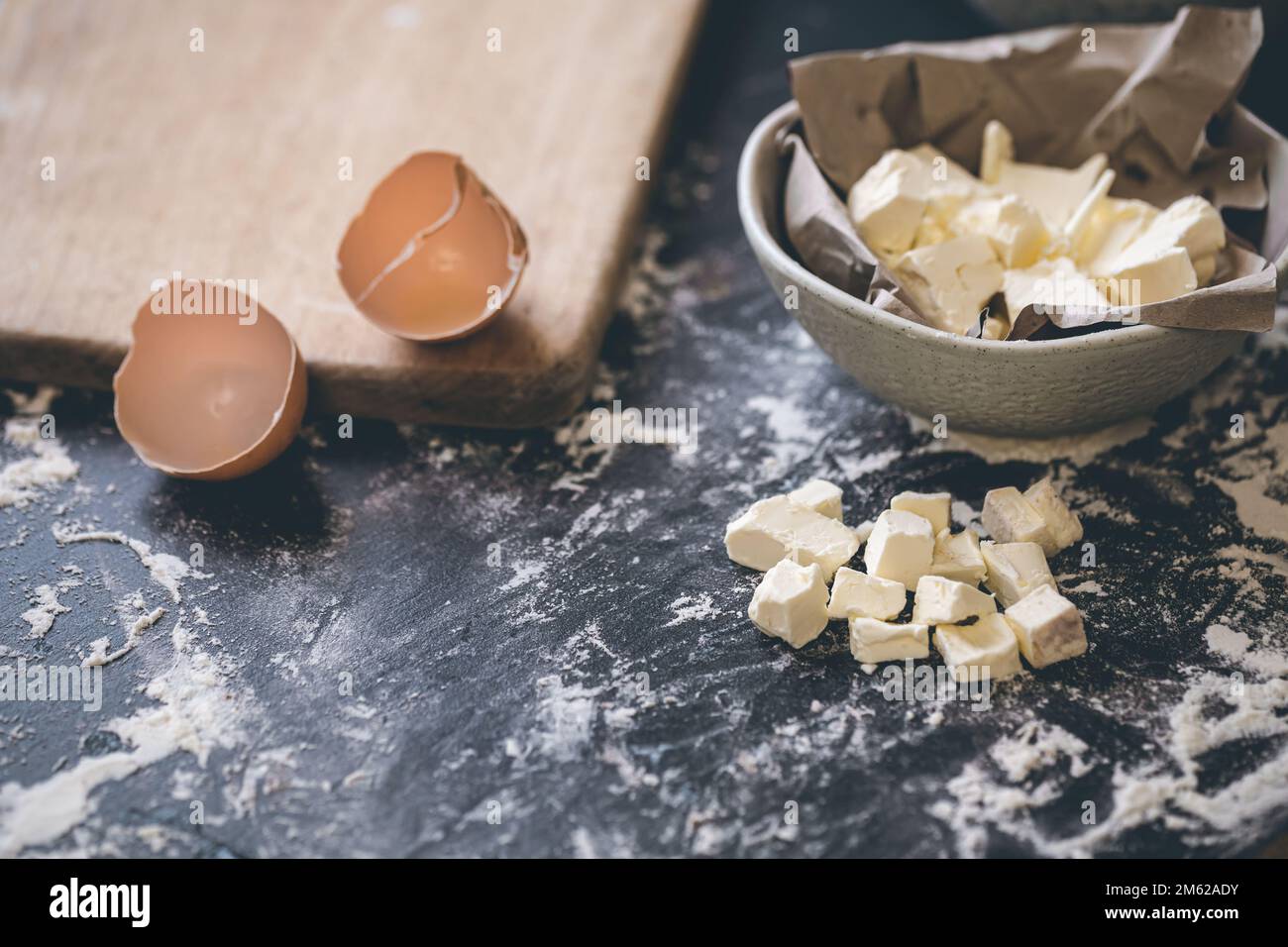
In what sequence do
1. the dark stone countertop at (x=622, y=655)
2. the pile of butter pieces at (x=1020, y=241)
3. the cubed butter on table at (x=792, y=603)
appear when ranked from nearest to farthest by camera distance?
the dark stone countertop at (x=622, y=655)
the cubed butter on table at (x=792, y=603)
the pile of butter pieces at (x=1020, y=241)

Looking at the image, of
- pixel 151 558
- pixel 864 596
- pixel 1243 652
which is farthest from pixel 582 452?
pixel 1243 652

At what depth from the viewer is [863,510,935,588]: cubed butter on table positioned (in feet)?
4.03

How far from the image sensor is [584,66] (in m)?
1.92

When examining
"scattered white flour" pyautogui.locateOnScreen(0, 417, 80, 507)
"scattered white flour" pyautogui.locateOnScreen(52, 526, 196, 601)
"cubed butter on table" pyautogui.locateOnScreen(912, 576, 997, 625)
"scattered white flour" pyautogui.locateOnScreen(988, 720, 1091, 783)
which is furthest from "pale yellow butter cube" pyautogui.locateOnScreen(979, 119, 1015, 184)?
"scattered white flour" pyautogui.locateOnScreen(0, 417, 80, 507)

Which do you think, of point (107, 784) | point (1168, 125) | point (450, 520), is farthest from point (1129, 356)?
point (107, 784)

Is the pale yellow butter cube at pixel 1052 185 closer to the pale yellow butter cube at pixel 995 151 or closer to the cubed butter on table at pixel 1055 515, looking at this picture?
the pale yellow butter cube at pixel 995 151

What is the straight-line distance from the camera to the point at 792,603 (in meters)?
1.18

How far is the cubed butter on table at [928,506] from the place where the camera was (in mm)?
1303

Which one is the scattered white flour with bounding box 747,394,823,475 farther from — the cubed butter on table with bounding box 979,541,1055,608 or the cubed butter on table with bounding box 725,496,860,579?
the cubed butter on table with bounding box 979,541,1055,608

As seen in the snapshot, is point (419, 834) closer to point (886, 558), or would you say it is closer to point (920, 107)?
point (886, 558)

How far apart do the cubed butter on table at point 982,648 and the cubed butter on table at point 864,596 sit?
5 centimetres

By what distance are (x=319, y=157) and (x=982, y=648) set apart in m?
1.28

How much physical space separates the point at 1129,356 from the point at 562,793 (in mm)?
752

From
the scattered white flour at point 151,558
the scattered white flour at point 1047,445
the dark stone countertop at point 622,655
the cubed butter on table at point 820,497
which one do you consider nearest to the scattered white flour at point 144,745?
the dark stone countertop at point 622,655
